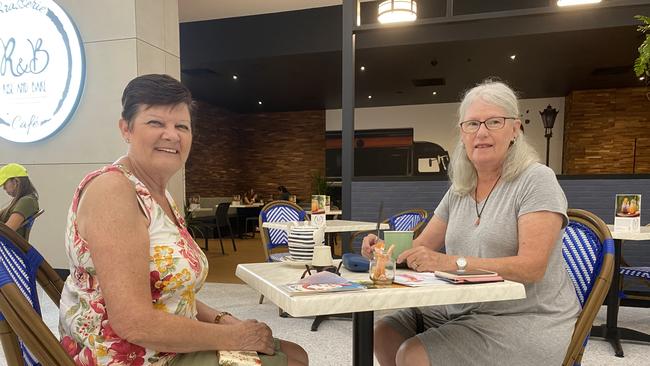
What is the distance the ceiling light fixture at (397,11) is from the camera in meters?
3.91

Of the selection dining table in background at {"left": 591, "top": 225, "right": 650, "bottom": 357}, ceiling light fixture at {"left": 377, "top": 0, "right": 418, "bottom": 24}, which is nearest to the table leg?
dining table in background at {"left": 591, "top": 225, "right": 650, "bottom": 357}

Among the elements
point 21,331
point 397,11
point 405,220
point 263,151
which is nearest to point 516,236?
point 21,331

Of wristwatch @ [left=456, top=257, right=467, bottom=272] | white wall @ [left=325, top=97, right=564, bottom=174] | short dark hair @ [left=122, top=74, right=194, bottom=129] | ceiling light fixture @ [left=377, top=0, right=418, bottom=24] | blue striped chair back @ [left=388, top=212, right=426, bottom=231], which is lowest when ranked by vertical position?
blue striped chair back @ [left=388, top=212, right=426, bottom=231]

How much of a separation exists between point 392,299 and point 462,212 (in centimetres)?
65

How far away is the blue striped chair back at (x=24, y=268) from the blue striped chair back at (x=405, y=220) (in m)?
3.10

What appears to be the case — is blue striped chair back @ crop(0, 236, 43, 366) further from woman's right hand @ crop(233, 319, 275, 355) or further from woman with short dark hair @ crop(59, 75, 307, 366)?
woman's right hand @ crop(233, 319, 275, 355)

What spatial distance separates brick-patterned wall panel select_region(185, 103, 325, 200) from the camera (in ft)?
36.2

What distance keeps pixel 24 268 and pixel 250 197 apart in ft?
33.9

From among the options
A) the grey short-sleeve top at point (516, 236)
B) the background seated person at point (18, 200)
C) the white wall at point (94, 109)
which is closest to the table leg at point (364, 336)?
the grey short-sleeve top at point (516, 236)

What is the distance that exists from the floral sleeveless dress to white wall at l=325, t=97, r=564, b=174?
30.5 ft

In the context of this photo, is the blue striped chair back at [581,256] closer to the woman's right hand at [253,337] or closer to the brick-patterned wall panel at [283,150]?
the woman's right hand at [253,337]

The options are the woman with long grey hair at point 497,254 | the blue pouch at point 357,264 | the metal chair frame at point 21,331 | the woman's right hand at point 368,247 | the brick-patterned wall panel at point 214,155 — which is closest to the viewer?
the metal chair frame at point 21,331

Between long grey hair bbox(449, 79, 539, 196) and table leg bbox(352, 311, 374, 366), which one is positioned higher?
long grey hair bbox(449, 79, 539, 196)

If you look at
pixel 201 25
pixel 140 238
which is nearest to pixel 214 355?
pixel 140 238
